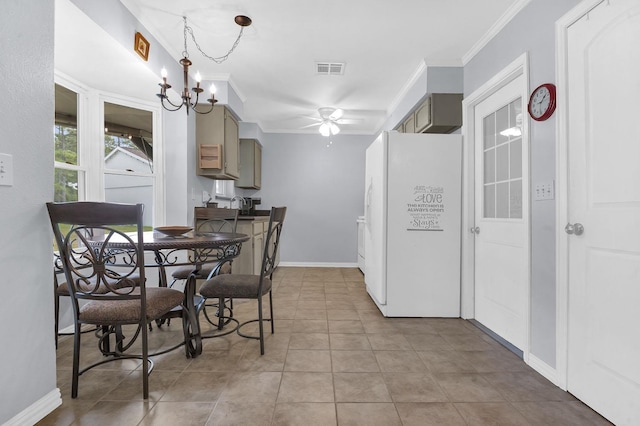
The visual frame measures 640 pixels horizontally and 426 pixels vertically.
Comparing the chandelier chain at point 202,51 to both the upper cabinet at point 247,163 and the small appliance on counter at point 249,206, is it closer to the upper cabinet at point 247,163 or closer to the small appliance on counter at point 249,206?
the upper cabinet at point 247,163

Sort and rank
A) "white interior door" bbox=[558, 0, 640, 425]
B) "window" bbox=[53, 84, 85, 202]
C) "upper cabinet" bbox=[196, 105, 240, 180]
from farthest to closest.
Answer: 1. "upper cabinet" bbox=[196, 105, 240, 180]
2. "window" bbox=[53, 84, 85, 202]
3. "white interior door" bbox=[558, 0, 640, 425]

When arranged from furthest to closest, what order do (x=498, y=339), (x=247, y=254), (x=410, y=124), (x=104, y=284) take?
(x=247, y=254) < (x=410, y=124) < (x=498, y=339) < (x=104, y=284)

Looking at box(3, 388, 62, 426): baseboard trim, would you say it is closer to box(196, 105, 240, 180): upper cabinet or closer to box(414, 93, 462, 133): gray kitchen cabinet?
box(196, 105, 240, 180): upper cabinet

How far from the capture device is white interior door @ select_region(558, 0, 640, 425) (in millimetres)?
1351

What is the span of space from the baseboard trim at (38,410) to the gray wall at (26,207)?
0.02 metres

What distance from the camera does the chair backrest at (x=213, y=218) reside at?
3.30 m

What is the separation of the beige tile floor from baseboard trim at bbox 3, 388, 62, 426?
3 centimetres

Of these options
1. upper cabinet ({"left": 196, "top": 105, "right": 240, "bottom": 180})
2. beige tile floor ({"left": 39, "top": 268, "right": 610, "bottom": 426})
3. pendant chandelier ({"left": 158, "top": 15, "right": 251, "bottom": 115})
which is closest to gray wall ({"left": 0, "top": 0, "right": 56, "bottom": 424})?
beige tile floor ({"left": 39, "top": 268, "right": 610, "bottom": 426})

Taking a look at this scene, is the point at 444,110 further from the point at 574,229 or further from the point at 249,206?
the point at 249,206

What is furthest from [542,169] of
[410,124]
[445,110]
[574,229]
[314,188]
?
[314,188]

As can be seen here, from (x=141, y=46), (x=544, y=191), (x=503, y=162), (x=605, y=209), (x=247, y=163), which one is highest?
(x=141, y=46)

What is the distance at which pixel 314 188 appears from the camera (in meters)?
5.62

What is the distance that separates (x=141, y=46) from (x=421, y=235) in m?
2.88

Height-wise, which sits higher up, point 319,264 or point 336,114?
point 336,114
